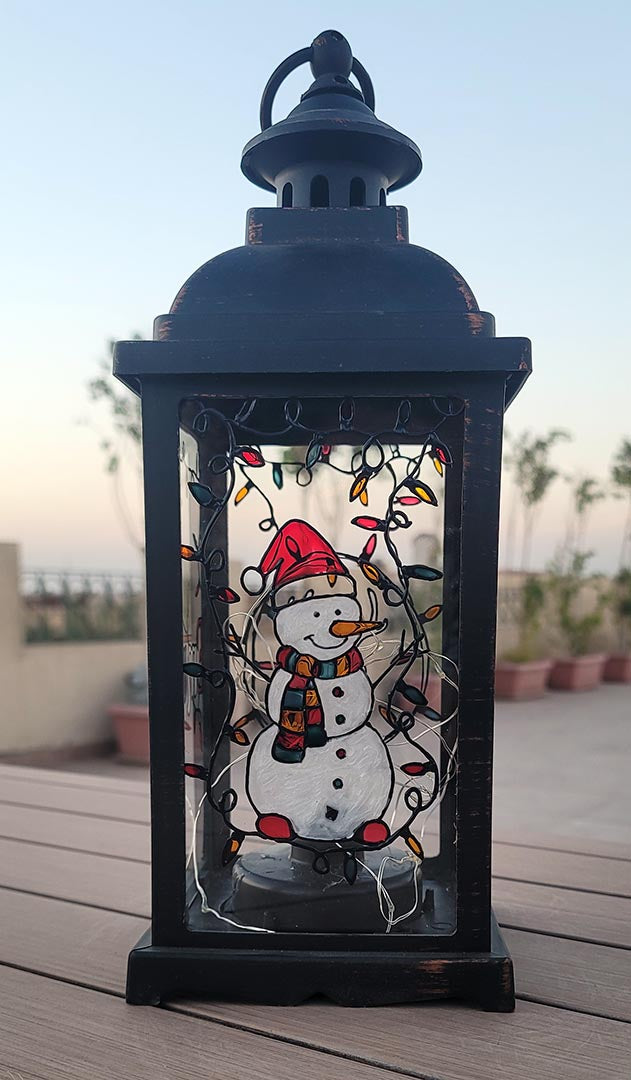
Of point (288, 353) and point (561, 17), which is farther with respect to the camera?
point (561, 17)

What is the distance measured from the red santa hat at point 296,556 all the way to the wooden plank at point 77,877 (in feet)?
1.77

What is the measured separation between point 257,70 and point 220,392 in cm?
161

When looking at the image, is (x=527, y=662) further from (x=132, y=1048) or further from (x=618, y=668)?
(x=132, y=1048)

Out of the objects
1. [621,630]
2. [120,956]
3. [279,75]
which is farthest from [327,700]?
[621,630]

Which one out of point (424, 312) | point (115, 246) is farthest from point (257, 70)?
point (424, 312)

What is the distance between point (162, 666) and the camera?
→ 2.51ft

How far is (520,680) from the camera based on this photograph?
682cm

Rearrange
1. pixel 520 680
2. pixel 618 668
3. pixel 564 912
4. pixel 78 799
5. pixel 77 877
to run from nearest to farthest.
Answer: pixel 564 912 < pixel 77 877 < pixel 78 799 < pixel 520 680 < pixel 618 668

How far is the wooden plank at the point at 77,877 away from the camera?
110 cm

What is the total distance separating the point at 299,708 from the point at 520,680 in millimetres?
6346

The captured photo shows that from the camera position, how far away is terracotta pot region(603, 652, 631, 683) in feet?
26.7

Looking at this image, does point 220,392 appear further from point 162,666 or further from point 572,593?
point 572,593

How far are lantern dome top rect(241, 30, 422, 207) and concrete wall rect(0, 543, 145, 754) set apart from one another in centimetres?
427

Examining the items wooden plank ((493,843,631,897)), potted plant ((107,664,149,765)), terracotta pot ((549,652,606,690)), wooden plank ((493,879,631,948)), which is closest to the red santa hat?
wooden plank ((493,879,631,948))
